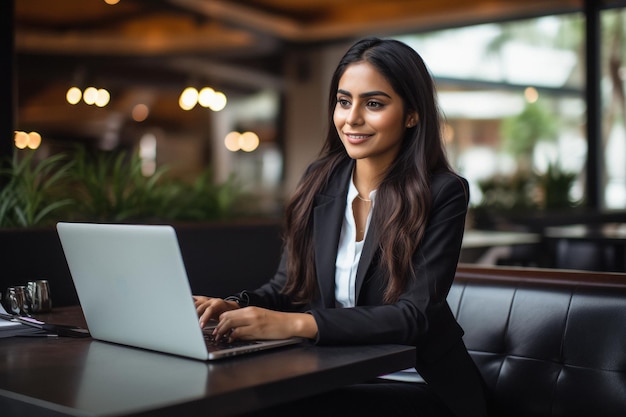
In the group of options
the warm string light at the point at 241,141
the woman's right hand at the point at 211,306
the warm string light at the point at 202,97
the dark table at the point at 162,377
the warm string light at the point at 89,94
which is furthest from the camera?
the warm string light at the point at 241,141

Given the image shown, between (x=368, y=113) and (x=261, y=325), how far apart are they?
2.32 ft

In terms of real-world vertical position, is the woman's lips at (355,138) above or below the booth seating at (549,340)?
above

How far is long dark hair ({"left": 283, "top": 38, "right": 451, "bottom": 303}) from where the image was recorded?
199 centimetres

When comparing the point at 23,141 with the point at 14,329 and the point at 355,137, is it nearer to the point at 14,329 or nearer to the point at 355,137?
the point at 14,329

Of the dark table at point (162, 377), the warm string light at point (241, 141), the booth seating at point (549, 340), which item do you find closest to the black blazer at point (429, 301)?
the dark table at point (162, 377)

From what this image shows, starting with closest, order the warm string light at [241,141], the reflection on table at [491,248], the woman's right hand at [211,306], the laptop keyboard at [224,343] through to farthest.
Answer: the laptop keyboard at [224,343], the woman's right hand at [211,306], the reflection on table at [491,248], the warm string light at [241,141]

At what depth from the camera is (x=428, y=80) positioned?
216 cm

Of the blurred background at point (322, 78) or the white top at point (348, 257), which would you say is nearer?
the white top at point (348, 257)

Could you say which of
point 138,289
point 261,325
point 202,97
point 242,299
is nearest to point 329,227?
point 242,299

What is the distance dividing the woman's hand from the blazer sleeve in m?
0.03

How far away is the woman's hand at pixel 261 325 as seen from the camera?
163 centimetres

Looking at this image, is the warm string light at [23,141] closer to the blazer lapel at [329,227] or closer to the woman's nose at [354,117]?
the blazer lapel at [329,227]

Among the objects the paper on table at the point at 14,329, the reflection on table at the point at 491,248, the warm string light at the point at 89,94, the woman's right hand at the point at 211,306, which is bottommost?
the reflection on table at the point at 491,248

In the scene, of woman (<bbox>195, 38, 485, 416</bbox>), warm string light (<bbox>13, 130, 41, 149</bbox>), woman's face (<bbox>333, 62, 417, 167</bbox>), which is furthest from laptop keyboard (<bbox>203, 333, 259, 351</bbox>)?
warm string light (<bbox>13, 130, 41, 149</bbox>)
